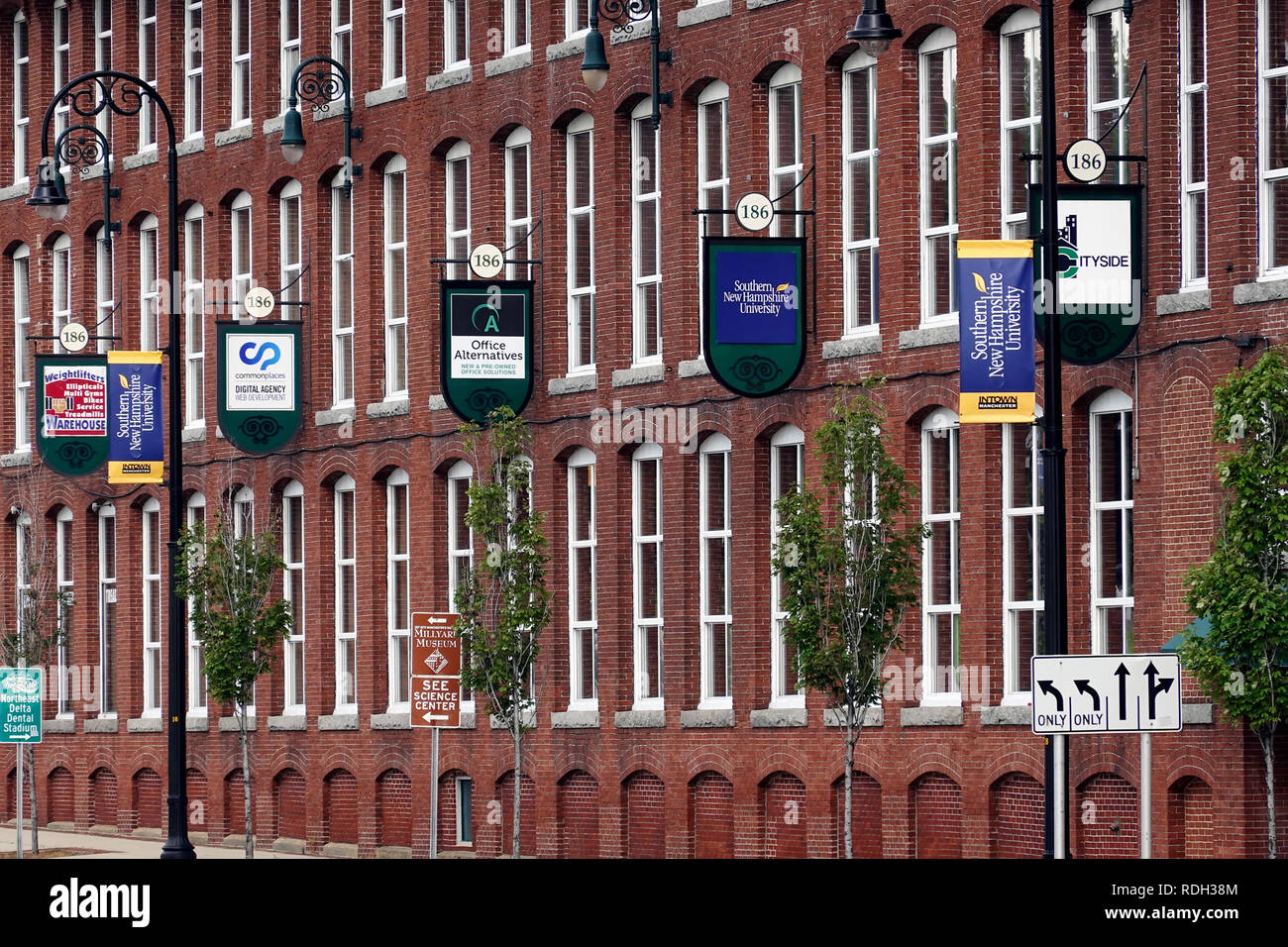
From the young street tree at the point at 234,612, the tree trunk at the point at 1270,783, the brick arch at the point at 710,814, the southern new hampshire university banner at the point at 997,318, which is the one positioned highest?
the southern new hampshire university banner at the point at 997,318

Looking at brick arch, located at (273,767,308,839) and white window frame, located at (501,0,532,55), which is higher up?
white window frame, located at (501,0,532,55)

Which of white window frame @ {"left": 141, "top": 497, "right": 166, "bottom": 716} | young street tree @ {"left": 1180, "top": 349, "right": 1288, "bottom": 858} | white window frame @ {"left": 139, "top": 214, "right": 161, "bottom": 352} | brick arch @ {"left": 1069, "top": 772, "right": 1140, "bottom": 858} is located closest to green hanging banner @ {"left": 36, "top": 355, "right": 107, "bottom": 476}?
white window frame @ {"left": 139, "top": 214, "right": 161, "bottom": 352}

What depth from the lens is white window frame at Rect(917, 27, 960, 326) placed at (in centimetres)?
3166

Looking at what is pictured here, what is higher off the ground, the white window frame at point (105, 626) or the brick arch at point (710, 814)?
the white window frame at point (105, 626)

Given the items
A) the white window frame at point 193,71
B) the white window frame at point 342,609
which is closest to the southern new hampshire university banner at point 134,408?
the white window frame at point 342,609

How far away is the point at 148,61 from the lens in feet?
162

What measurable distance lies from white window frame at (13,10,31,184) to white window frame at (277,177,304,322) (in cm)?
1025

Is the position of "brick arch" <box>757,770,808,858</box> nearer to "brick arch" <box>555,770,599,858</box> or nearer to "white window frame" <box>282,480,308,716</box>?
"brick arch" <box>555,770,599,858</box>

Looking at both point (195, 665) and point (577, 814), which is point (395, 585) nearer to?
point (577, 814)

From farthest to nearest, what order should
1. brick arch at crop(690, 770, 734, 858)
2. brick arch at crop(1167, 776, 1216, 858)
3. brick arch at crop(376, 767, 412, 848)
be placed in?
brick arch at crop(376, 767, 412, 848) < brick arch at crop(690, 770, 734, 858) < brick arch at crop(1167, 776, 1216, 858)

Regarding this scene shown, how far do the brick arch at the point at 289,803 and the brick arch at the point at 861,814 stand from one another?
13.4 meters

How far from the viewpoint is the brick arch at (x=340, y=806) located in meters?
42.4

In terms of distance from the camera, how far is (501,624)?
3325cm

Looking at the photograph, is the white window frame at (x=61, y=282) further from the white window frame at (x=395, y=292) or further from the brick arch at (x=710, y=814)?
the brick arch at (x=710, y=814)
